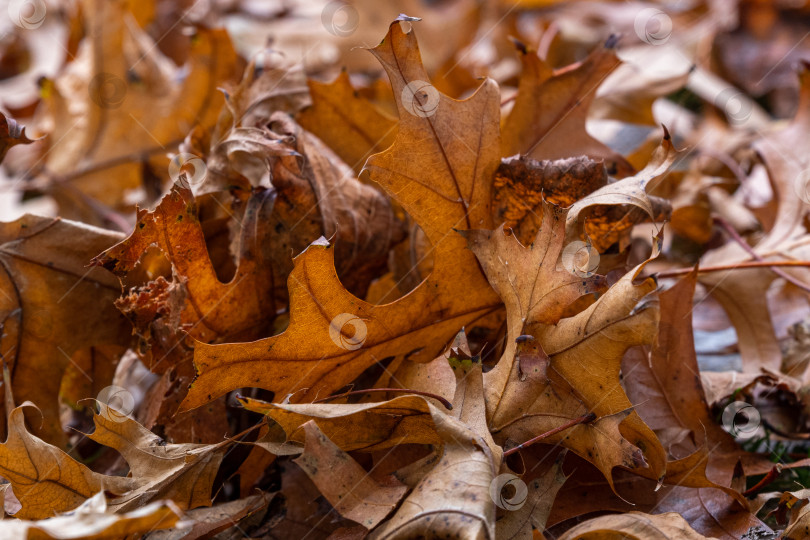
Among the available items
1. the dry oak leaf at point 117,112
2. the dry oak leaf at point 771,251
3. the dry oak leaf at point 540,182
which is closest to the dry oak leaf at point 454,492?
the dry oak leaf at point 540,182

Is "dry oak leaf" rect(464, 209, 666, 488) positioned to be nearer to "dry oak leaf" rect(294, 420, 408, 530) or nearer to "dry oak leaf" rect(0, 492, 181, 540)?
"dry oak leaf" rect(294, 420, 408, 530)

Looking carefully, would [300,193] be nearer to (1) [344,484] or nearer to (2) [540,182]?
(2) [540,182]

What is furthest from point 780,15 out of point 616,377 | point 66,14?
point 66,14

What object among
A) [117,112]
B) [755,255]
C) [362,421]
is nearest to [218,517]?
[362,421]

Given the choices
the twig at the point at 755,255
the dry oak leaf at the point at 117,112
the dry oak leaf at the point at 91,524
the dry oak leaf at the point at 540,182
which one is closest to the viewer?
the dry oak leaf at the point at 91,524

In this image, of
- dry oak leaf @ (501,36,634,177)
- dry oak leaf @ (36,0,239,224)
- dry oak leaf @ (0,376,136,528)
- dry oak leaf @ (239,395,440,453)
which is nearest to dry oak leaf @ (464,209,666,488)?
dry oak leaf @ (239,395,440,453)

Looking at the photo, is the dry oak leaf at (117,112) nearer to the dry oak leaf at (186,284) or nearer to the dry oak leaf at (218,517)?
the dry oak leaf at (186,284)
